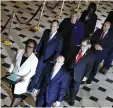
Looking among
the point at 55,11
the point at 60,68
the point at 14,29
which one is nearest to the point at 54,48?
the point at 60,68

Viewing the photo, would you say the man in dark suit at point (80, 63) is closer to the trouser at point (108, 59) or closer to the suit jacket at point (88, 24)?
the suit jacket at point (88, 24)

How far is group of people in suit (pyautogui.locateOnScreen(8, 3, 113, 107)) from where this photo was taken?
720 cm

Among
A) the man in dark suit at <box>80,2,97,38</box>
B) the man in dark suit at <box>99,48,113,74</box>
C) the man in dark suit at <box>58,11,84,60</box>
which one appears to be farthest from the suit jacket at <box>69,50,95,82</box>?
the man in dark suit at <box>99,48,113,74</box>

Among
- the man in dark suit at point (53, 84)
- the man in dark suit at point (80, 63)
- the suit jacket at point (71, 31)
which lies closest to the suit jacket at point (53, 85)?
the man in dark suit at point (53, 84)

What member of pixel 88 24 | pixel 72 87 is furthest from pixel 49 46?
pixel 88 24

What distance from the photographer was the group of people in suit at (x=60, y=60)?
23.6 ft

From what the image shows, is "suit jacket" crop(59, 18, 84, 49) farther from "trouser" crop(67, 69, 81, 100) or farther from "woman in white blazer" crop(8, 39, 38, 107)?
"woman in white blazer" crop(8, 39, 38, 107)

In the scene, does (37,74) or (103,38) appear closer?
(37,74)

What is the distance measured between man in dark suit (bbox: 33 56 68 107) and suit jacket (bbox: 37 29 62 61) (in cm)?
84

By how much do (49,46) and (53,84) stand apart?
1.11 m

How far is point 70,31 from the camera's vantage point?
350 inches

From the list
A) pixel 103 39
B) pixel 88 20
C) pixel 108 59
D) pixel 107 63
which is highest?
pixel 88 20

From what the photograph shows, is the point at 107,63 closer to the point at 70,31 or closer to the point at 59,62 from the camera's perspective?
the point at 70,31

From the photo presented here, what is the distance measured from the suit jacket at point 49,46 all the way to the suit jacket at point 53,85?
2.87 ft
